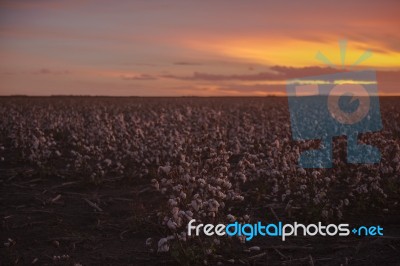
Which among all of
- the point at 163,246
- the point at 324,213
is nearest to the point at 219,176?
the point at 324,213

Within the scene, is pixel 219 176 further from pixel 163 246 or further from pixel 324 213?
pixel 163 246

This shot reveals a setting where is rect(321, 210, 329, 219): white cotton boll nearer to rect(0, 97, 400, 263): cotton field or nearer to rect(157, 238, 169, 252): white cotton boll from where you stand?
rect(0, 97, 400, 263): cotton field

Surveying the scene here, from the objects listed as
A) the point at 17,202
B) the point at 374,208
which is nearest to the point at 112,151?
the point at 17,202

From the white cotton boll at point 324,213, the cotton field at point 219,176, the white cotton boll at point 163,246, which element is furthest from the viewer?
the white cotton boll at point 324,213

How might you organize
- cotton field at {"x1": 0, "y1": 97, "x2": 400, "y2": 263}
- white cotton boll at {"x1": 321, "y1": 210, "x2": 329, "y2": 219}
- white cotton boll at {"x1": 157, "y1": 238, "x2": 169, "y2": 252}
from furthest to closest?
white cotton boll at {"x1": 321, "y1": 210, "x2": 329, "y2": 219}, cotton field at {"x1": 0, "y1": 97, "x2": 400, "y2": 263}, white cotton boll at {"x1": 157, "y1": 238, "x2": 169, "y2": 252}

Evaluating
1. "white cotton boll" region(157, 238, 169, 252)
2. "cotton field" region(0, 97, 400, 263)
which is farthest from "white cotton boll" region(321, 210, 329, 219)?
"white cotton boll" region(157, 238, 169, 252)

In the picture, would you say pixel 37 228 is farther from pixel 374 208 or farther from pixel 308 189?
pixel 374 208

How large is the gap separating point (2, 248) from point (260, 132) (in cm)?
1268

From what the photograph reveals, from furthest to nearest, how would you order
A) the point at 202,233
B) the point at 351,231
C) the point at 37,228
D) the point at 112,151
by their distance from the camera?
the point at 112,151
the point at 37,228
the point at 351,231
the point at 202,233

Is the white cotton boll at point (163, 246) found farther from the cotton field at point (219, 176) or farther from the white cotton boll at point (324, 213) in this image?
the white cotton boll at point (324, 213)

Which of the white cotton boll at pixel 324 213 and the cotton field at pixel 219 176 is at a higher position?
the cotton field at pixel 219 176

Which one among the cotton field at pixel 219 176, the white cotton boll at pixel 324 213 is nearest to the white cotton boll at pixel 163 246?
the cotton field at pixel 219 176

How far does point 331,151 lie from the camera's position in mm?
14969

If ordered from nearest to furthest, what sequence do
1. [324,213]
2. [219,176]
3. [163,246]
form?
[163,246]
[324,213]
[219,176]
